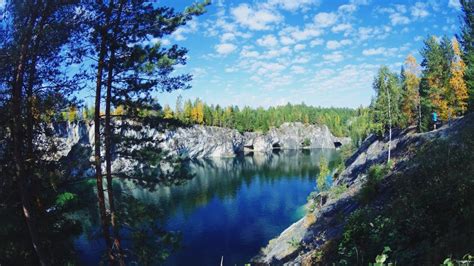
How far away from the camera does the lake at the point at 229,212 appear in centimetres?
3803

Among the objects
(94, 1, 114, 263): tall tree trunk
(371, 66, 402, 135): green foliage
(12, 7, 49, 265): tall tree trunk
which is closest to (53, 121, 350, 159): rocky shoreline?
(371, 66, 402, 135): green foliage

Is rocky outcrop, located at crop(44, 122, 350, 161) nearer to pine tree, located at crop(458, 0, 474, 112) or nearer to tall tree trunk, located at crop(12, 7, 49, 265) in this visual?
pine tree, located at crop(458, 0, 474, 112)

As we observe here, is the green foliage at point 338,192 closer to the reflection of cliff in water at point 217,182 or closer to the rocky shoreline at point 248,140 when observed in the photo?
the reflection of cliff in water at point 217,182

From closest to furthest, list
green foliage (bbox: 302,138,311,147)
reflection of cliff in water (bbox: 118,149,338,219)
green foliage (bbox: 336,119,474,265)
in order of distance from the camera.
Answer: green foliage (bbox: 336,119,474,265), reflection of cliff in water (bbox: 118,149,338,219), green foliage (bbox: 302,138,311,147)

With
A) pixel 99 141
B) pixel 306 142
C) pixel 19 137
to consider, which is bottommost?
pixel 306 142

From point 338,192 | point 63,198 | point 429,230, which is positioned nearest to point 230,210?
point 338,192

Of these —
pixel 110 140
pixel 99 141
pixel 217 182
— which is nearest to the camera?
pixel 99 141

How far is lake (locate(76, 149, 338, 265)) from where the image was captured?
38.0 meters

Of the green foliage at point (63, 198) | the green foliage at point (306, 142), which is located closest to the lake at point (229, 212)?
the green foliage at point (63, 198)

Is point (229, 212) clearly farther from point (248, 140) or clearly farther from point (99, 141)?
point (248, 140)

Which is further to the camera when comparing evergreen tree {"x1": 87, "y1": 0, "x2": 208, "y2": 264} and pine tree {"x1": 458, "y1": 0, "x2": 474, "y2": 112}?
pine tree {"x1": 458, "y1": 0, "x2": 474, "y2": 112}

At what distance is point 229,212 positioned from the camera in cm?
5412

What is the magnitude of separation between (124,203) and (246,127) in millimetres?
148627

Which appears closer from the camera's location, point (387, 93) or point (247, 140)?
point (387, 93)
